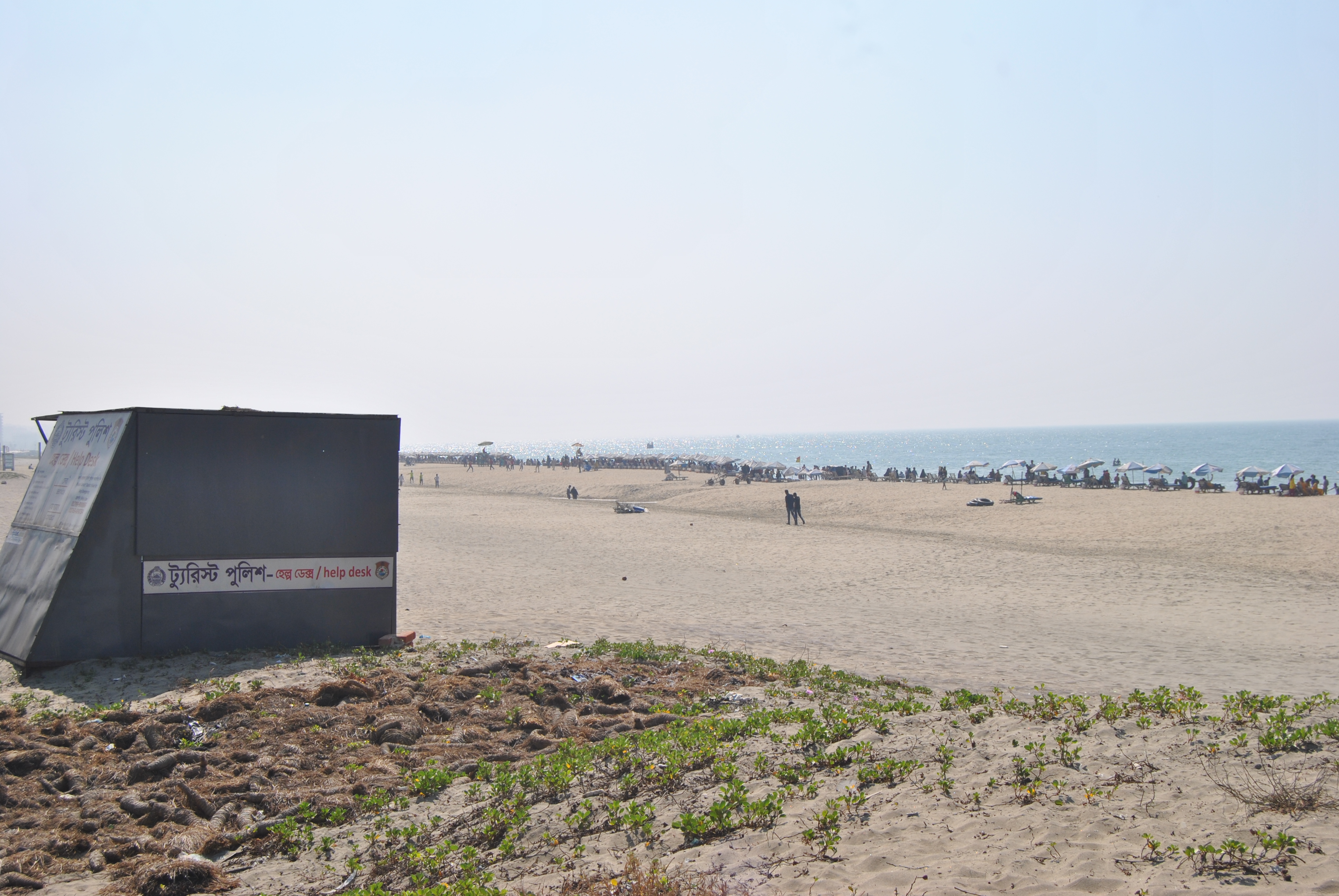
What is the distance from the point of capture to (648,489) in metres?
52.1

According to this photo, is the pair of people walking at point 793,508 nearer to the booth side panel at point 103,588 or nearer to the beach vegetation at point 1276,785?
the booth side panel at point 103,588

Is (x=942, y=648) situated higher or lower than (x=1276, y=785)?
lower

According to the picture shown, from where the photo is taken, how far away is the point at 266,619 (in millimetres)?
10445

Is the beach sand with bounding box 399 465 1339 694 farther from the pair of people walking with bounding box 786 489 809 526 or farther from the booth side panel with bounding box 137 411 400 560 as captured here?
the booth side panel with bounding box 137 411 400 560

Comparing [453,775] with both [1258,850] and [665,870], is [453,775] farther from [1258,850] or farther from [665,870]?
[1258,850]

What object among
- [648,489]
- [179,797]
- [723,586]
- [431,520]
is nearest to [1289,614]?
[723,586]

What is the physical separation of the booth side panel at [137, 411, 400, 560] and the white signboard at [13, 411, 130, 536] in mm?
464

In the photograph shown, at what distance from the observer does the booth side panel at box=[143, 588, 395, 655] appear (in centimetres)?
991

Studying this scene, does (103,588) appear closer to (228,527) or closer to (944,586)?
(228,527)

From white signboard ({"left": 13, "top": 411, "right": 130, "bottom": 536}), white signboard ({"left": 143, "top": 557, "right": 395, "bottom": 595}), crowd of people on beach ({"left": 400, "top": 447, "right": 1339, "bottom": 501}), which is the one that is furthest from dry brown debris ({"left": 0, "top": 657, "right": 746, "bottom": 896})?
crowd of people on beach ({"left": 400, "top": 447, "right": 1339, "bottom": 501})

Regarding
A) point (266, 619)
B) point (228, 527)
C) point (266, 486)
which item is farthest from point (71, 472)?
point (266, 619)

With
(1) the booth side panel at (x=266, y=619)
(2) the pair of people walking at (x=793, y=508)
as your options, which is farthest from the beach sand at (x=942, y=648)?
(2) the pair of people walking at (x=793, y=508)

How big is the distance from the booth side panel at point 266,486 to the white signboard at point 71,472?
1.52 feet

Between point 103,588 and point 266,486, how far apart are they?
6.77ft
